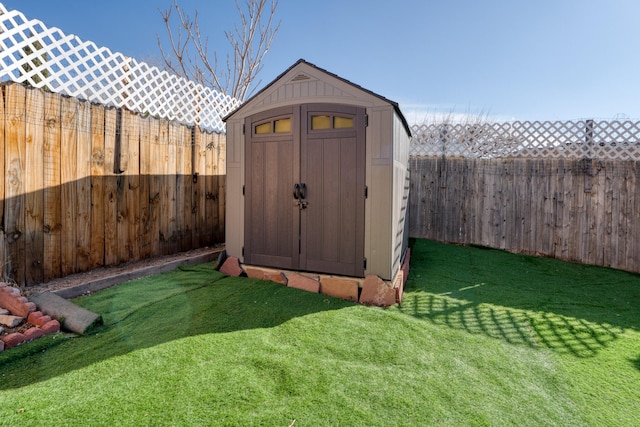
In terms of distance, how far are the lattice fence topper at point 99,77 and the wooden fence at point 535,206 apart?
168 inches

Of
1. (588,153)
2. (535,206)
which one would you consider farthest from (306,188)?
(588,153)

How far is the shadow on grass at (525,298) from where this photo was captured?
3.02 m

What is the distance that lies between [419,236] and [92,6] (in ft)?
28.6

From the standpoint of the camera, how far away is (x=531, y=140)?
20.2 feet

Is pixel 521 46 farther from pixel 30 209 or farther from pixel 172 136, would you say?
pixel 30 209

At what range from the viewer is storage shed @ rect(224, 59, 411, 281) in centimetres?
351

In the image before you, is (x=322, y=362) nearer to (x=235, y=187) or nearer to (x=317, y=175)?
(x=317, y=175)

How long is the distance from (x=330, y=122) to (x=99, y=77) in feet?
10.0

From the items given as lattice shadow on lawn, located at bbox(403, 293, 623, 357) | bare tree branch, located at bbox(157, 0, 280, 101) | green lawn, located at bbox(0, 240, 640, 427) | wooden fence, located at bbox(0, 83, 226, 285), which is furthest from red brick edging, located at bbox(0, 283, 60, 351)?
bare tree branch, located at bbox(157, 0, 280, 101)

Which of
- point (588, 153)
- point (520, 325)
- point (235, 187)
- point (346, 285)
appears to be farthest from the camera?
point (588, 153)

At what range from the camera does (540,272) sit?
514 centimetres

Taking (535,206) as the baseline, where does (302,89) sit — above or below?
above

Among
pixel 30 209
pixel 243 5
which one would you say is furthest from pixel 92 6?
pixel 30 209

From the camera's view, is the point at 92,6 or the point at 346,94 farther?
the point at 92,6
